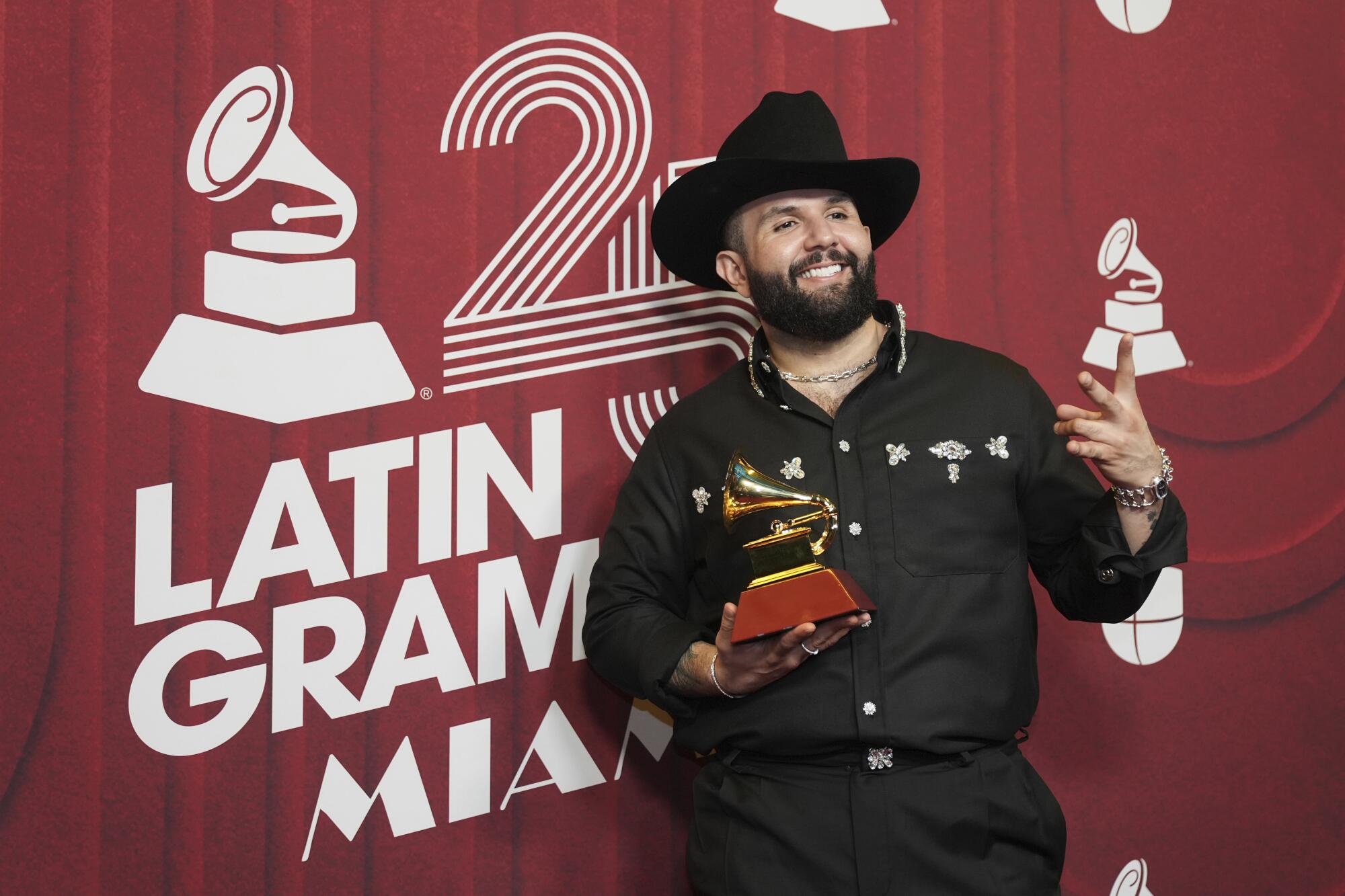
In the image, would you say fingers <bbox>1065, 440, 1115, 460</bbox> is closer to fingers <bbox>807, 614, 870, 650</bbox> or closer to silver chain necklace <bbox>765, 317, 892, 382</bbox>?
fingers <bbox>807, 614, 870, 650</bbox>

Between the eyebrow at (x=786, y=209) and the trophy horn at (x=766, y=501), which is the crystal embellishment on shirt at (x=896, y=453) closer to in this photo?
the trophy horn at (x=766, y=501)

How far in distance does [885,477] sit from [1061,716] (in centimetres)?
109

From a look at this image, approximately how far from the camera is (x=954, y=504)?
2.20 meters

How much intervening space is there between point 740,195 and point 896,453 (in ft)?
2.13

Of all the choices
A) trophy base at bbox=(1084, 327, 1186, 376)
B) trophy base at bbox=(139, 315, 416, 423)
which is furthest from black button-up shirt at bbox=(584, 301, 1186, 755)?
trophy base at bbox=(1084, 327, 1186, 376)

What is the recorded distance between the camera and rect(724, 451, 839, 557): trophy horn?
77.6 inches

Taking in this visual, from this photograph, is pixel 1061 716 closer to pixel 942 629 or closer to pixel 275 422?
pixel 942 629

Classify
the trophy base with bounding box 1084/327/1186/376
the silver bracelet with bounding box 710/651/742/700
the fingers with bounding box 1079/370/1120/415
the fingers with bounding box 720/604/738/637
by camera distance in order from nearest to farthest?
the fingers with bounding box 1079/370/1120/415 → the fingers with bounding box 720/604/738/637 → the silver bracelet with bounding box 710/651/742/700 → the trophy base with bounding box 1084/327/1186/376

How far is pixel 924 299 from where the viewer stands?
2947mm

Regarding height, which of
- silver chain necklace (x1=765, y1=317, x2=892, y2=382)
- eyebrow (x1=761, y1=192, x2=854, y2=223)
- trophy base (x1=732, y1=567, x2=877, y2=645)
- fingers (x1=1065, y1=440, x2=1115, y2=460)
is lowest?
trophy base (x1=732, y1=567, x2=877, y2=645)

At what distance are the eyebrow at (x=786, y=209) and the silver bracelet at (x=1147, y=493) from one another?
32.7 inches

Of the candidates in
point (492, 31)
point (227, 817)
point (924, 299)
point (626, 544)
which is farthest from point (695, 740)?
point (492, 31)

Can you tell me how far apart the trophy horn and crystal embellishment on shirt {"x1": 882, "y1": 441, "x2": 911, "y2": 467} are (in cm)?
24

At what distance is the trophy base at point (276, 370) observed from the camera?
2465 millimetres
